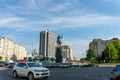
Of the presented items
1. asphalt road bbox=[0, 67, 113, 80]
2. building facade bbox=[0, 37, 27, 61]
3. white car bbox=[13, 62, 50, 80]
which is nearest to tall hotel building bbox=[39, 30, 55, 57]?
building facade bbox=[0, 37, 27, 61]

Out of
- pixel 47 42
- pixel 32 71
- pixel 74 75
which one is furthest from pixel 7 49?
pixel 32 71

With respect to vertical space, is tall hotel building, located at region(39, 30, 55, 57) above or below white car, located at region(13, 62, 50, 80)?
above

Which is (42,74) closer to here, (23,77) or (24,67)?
(24,67)

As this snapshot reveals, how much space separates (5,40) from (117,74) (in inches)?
5578

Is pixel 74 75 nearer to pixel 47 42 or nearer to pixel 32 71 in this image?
pixel 32 71

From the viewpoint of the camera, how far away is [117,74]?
15.6 meters

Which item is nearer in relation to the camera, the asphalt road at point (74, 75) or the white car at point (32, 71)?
the white car at point (32, 71)

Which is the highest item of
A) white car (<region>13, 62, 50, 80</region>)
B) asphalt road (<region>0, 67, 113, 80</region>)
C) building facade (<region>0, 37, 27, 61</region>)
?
building facade (<region>0, 37, 27, 61</region>)

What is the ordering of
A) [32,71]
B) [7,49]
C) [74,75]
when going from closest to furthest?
1. [32,71]
2. [74,75]
3. [7,49]

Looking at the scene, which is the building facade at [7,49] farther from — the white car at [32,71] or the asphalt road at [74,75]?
the white car at [32,71]

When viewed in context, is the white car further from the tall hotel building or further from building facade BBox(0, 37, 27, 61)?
building facade BBox(0, 37, 27, 61)

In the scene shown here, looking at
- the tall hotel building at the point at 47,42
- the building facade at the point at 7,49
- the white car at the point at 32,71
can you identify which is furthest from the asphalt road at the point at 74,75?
the building facade at the point at 7,49

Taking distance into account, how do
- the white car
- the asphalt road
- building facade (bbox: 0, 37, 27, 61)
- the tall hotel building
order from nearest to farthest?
the white car < the asphalt road < the tall hotel building < building facade (bbox: 0, 37, 27, 61)

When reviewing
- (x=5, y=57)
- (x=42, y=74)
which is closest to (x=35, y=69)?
(x=42, y=74)
